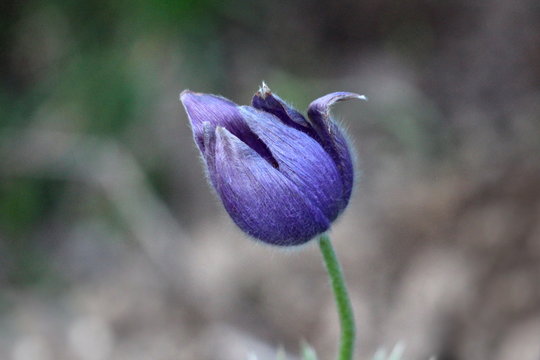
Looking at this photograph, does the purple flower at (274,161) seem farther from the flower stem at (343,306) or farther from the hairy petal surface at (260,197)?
the flower stem at (343,306)

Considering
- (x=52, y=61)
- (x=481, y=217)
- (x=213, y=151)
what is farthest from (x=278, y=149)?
(x=52, y=61)

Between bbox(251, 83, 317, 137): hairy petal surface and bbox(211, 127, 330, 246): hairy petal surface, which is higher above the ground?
bbox(251, 83, 317, 137): hairy petal surface

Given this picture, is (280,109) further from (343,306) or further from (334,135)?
(343,306)

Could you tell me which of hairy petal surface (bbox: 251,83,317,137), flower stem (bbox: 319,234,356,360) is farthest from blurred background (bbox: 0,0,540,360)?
hairy petal surface (bbox: 251,83,317,137)

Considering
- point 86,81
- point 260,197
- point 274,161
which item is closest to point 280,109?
point 274,161

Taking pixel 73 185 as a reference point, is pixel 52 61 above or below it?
above

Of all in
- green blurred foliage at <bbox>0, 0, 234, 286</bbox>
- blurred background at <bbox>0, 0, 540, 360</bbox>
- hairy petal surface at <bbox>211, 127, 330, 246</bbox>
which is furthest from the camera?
green blurred foliage at <bbox>0, 0, 234, 286</bbox>

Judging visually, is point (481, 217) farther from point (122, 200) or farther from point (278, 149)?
point (278, 149)

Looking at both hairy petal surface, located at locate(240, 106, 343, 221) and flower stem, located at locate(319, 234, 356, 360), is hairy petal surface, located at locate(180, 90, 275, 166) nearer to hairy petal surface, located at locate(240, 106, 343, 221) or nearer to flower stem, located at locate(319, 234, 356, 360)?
hairy petal surface, located at locate(240, 106, 343, 221)

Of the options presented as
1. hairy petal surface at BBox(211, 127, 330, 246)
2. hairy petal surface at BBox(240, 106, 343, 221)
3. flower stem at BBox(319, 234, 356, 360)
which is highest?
hairy petal surface at BBox(240, 106, 343, 221)
